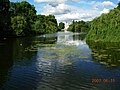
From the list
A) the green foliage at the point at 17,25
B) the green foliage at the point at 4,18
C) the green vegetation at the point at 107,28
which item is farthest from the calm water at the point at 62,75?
the green foliage at the point at 17,25

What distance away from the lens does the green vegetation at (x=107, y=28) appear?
231 feet

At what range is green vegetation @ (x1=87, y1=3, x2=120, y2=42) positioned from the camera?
70438mm

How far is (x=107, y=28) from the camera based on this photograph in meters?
74.1

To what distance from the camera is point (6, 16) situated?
10562 cm

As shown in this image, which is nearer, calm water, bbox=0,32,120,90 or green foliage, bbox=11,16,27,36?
calm water, bbox=0,32,120,90
